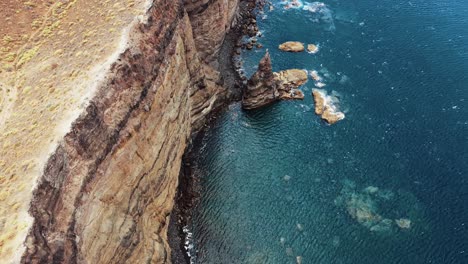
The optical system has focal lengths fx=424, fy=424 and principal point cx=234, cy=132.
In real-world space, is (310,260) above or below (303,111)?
below

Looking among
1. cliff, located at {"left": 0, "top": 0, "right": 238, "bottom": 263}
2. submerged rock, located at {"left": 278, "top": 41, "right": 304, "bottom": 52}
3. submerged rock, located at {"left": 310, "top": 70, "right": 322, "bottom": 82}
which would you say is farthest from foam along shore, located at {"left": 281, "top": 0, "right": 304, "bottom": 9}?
cliff, located at {"left": 0, "top": 0, "right": 238, "bottom": 263}

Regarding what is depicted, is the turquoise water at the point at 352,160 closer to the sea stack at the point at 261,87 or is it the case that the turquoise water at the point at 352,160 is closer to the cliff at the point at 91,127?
the sea stack at the point at 261,87

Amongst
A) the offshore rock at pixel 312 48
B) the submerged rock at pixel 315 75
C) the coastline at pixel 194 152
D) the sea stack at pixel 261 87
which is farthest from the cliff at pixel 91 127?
the offshore rock at pixel 312 48

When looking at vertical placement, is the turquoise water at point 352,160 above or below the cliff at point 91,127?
below

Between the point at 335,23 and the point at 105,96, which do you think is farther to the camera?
the point at 335,23

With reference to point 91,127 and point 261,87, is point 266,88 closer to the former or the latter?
point 261,87

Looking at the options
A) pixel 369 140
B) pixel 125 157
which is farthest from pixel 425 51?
pixel 125 157

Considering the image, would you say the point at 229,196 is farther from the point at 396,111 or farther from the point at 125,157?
the point at 396,111
